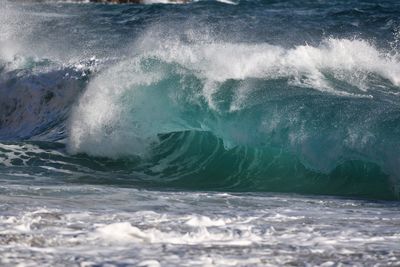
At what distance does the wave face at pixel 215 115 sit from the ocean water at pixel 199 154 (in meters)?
0.02

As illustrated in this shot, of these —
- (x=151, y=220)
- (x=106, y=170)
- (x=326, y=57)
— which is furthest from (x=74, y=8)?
(x=151, y=220)

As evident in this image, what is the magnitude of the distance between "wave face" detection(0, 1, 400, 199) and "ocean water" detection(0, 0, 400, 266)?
20 mm

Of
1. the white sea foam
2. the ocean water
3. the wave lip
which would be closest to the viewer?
the ocean water

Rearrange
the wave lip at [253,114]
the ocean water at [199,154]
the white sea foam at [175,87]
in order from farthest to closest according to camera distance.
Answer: the white sea foam at [175,87] → the wave lip at [253,114] → the ocean water at [199,154]

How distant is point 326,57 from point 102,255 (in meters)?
8.04

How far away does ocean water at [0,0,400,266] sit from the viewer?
16.0ft

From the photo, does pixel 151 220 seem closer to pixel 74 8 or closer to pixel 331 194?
pixel 331 194

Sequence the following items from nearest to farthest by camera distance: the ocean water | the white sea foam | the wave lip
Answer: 1. the ocean water
2. the wave lip
3. the white sea foam

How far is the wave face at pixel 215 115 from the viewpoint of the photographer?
27.8 ft

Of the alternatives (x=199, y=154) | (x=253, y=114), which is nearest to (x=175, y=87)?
(x=199, y=154)

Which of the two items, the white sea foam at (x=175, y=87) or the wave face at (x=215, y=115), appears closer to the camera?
the wave face at (x=215, y=115)

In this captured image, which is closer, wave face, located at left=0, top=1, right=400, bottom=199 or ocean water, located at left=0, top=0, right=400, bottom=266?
ocean water, located at left=0, top=0, right=400, bottom=266

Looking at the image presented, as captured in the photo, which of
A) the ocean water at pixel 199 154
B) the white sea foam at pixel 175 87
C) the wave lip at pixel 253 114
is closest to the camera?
the ocean water at pixel 199 154

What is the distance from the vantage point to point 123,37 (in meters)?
18.8
